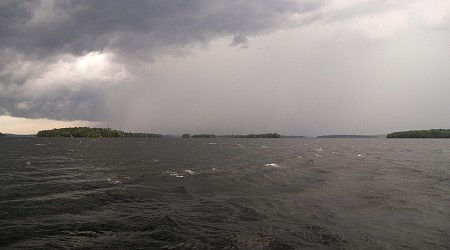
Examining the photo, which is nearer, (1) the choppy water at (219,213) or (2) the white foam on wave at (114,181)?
(1) the choppy water at (219,213)

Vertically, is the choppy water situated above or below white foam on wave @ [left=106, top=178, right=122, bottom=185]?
below

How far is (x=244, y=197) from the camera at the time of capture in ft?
82.1

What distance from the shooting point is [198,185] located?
98.9 ft

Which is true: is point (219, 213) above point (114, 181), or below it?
below

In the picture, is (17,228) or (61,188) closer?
(17,228)

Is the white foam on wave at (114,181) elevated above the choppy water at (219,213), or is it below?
above

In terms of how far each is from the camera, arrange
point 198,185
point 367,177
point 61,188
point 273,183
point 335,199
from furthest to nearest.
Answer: point 367,177 < point 273,183 < point 198,185 < point 61,188 < point 335,199

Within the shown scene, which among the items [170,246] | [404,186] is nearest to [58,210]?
[170,246]

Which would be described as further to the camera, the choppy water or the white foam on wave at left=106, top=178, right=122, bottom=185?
the white foam on wave at left=106, top=178, right=122, bottom=185

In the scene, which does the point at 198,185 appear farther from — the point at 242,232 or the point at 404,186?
the point at 404,186

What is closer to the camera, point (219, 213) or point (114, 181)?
point (219, 213)

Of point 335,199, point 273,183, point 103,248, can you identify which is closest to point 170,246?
point 103,248

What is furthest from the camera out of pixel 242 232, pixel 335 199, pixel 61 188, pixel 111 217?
pixel 61 188

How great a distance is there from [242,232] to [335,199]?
38.7ft
